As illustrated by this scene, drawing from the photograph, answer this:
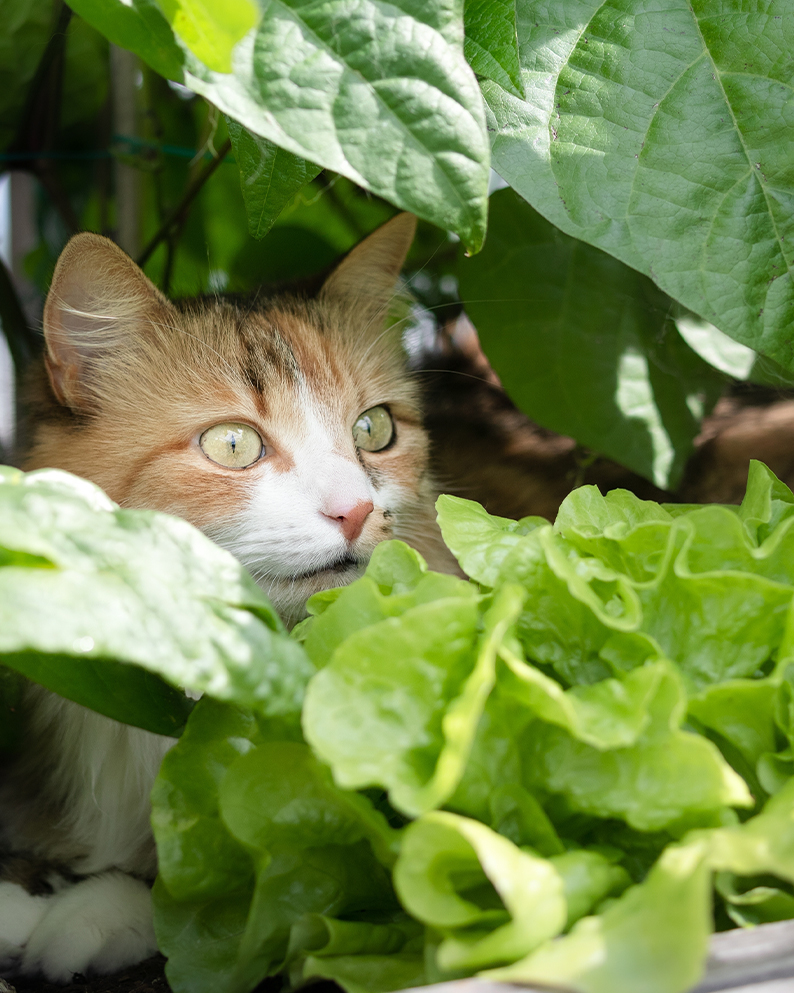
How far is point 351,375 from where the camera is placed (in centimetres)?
150

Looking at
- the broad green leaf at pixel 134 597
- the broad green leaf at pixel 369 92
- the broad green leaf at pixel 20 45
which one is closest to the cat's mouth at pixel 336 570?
the broad green leaf at pixel 134 597

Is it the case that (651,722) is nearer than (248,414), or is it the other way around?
(651,722)

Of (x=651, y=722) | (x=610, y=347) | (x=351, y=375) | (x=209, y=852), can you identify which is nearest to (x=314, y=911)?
(x=209, y=852)

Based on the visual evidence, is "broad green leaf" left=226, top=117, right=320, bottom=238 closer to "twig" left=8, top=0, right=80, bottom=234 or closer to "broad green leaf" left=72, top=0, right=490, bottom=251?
"broad green leaf" left=72, top=0, right=490, bottom=251

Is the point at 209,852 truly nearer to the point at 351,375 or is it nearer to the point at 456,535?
the point at 456,535

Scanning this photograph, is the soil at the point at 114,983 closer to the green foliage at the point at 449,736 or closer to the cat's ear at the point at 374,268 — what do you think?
the green foliage at the point at 449,736

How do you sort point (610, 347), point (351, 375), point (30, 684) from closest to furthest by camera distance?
point (30, 684) < point (351, 375) < point (610, 347)

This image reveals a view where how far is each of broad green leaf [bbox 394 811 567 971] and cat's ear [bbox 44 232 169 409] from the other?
0.95 m

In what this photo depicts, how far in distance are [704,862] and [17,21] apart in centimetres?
202

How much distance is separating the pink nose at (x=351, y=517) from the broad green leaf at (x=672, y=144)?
0.45 metres

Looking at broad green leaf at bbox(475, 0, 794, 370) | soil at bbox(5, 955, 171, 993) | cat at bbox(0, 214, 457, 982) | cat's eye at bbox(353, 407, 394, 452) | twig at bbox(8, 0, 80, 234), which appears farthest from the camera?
twig at bbox(8, 0, 80, 234)

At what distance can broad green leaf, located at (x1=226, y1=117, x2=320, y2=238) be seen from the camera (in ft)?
3.28

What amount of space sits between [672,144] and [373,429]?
673 millimetres

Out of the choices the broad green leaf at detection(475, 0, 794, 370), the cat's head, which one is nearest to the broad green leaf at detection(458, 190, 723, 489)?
the cat's head
